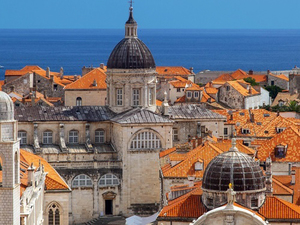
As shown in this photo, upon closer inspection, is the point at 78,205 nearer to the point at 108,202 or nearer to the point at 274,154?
the point at 108,202

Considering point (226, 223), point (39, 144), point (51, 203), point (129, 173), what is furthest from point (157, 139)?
point (226, 223)

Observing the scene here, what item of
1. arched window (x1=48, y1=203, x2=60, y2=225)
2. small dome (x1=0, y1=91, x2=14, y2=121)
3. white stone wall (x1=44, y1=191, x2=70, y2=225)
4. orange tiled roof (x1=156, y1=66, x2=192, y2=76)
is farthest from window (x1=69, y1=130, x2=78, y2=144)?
orange tiled roof (x1=156, y1=66, x2=192, y2=76)

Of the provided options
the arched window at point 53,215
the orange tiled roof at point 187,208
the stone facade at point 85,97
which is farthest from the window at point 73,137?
the orange tiled roof at point 187,208

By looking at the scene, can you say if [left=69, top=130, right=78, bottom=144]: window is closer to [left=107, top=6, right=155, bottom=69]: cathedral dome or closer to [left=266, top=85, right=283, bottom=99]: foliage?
[left=107, top=6, right=155, bottom=69]: cathedral dome

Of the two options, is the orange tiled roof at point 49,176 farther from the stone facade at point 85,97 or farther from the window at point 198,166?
the stone facade at point 85,97

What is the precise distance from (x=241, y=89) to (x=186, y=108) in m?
41.4

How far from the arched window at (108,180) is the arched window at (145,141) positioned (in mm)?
2488

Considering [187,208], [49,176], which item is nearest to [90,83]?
[49,176]

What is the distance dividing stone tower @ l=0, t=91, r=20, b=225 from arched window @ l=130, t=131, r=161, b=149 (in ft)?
112

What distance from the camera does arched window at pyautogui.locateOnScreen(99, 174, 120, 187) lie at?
273ft

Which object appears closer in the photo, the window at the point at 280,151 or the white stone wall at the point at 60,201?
the white stone wall at the point at 60,201

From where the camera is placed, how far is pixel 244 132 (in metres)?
98.0

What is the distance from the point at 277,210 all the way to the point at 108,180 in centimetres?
2781

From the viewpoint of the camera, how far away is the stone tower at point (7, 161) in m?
49.6
